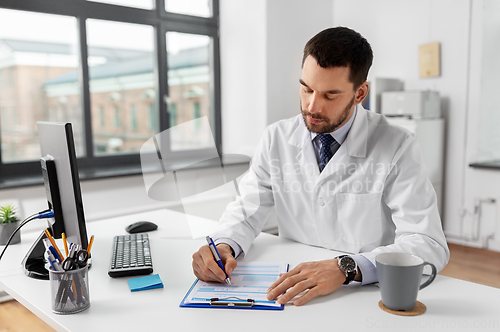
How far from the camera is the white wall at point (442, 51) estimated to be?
332 cm

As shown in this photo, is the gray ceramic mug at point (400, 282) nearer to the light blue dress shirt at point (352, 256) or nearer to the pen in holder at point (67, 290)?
the light blue dress shirt at point (352, 256)

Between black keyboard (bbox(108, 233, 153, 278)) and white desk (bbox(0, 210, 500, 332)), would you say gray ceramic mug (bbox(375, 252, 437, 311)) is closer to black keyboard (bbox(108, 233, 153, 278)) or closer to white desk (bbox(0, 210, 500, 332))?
white desk (bbox(0, 210, 500, 332))

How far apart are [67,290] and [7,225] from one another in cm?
68

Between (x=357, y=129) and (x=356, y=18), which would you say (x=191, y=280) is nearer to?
(x=357, y=129)

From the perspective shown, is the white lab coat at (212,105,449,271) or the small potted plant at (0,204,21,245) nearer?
the white lab coat at (212,105,449,271)

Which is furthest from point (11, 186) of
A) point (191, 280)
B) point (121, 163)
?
point (191, 280)

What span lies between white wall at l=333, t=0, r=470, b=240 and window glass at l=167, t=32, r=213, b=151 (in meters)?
1.51

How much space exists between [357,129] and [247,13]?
Result: 98.3 inches

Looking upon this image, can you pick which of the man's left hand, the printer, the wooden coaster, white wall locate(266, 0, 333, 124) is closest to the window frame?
white wall locate(266, 0, 333, 124)

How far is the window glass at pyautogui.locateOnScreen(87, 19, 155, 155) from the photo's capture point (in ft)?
10.4

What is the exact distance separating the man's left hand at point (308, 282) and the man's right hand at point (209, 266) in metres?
0.14

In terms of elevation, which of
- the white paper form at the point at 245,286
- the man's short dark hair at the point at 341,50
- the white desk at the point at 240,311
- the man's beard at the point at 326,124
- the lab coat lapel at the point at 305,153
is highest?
the man's short dark hair at the point at 341,50

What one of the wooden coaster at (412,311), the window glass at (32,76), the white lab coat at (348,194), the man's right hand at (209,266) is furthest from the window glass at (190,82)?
the wooden coaster at (412,311)

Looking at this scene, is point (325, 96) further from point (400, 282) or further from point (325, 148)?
point (400, 282)
